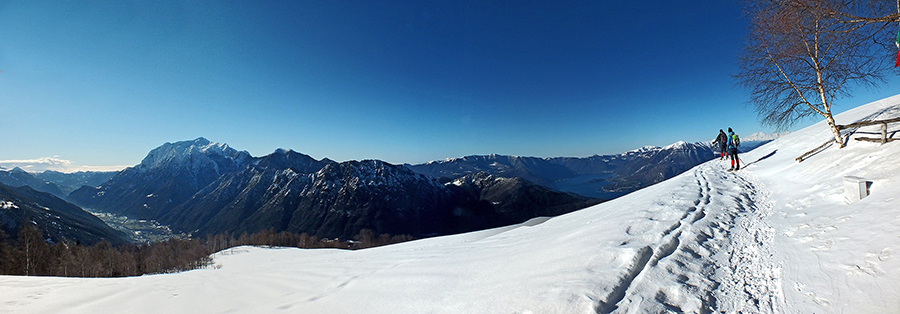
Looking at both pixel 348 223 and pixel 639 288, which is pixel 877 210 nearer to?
pixel 639 288

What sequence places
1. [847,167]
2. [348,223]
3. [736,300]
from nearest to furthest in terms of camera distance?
[736,300] < [847,167] < [348,223]

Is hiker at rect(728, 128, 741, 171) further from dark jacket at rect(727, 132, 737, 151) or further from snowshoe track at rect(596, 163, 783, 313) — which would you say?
snowshoe track at rect(596, 163, 783, 313)

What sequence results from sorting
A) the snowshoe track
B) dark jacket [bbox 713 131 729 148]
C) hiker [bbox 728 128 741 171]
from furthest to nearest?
dark jacket [bbox 713 131 729 148] → hiker [bbox 728 128 741 171] → the snowshoe track

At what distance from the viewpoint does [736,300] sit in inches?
137

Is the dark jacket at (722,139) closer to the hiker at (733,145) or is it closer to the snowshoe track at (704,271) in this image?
the hiker at (733,145)

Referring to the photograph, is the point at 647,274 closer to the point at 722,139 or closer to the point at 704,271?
the point at 704,271

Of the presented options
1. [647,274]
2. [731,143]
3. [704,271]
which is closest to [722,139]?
[731,143]

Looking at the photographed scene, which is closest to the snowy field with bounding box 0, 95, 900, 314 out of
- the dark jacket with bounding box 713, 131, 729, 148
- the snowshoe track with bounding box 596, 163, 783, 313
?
the snowshoe track with bounding box 596, 163, 783, 313

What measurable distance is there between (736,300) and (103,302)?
12.0 m

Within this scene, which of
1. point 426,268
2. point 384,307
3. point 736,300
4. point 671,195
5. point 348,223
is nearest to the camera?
point 736,300

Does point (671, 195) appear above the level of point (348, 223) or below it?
above

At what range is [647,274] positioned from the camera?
390 centimetres

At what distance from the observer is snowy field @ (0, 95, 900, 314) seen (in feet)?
11.3

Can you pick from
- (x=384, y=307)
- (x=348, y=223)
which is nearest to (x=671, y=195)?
(x=384, y=307)
